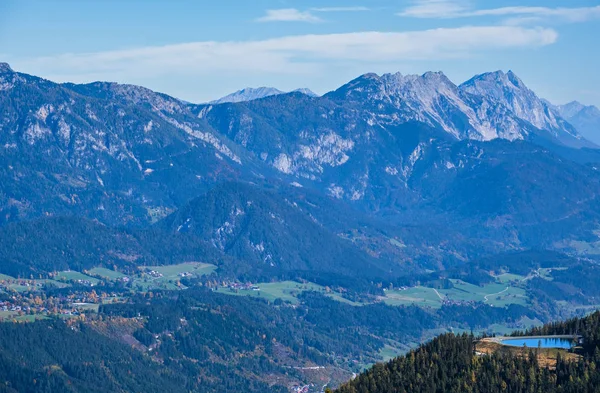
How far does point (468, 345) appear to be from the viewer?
158m

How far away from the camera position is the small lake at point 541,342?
159 meters

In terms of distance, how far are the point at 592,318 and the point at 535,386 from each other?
94.9ft

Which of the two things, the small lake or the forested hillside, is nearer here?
the forested hillside

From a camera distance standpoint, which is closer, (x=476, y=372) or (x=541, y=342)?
(x=476, y=372)

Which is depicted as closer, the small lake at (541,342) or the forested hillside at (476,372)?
the forested hillside at (476,372)

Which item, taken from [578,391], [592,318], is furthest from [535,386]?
[592,318]

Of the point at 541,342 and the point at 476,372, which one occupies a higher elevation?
the point at 476,372

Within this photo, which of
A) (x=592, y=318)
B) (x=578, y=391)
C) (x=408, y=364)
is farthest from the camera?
(x=592, y=318)

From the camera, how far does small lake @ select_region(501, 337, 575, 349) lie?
159125mm

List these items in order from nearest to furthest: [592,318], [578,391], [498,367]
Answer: [578,391]
[498,367]
[592,318]

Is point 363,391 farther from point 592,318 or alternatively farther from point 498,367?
point 592,318

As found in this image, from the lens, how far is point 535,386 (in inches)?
5566

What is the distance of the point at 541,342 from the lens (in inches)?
6432

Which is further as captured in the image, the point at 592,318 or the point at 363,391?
the point at 592,318
